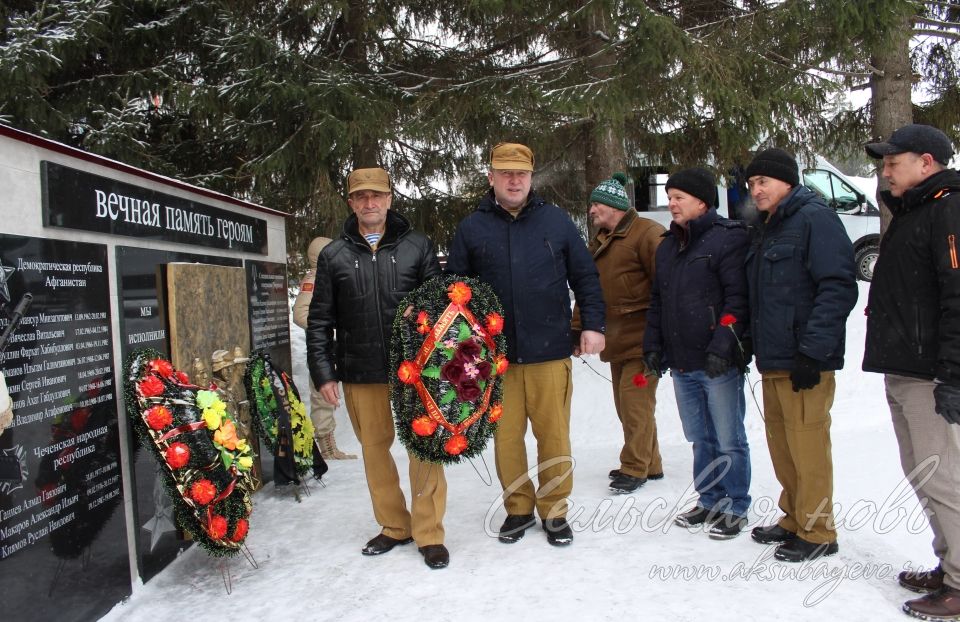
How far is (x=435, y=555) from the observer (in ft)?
12.1

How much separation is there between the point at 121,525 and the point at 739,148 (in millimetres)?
6395

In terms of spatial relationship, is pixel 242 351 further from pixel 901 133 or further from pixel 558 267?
pixel 901 133

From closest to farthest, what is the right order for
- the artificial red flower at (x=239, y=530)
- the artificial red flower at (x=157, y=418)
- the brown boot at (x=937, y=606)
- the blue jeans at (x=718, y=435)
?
the brown boot at (x=937, y=606), the artificial red flower at (x=157, y=418), the artificial red flower at (x=239, y=530), the blue jeans at (x=718, y=435)

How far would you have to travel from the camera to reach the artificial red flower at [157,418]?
3365 millimetres

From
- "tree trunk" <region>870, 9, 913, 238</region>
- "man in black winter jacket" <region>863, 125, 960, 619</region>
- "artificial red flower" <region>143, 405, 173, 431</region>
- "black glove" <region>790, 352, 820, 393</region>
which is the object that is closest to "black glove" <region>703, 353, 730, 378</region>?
"black glove" <region>790, 352, 820, 393</region>

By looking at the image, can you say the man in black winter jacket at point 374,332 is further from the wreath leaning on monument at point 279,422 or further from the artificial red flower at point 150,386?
the wreath leaning on monument at point 279,422

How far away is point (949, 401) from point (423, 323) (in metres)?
2.29

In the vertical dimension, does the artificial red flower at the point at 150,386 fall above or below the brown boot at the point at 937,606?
above

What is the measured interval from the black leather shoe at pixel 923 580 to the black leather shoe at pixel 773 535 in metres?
0.58

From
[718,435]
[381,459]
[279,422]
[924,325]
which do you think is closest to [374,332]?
[381,459]

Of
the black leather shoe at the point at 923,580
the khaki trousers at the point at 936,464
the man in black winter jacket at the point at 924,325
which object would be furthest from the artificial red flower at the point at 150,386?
the black leather shoe at the point at 923,580

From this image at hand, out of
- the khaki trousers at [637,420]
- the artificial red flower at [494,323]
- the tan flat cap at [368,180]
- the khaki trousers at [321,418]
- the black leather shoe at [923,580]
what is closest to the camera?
the black leather shoe at [923,580]

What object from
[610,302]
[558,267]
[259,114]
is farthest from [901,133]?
[259,114]

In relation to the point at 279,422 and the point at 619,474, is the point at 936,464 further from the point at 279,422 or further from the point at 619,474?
the point at 279,422
